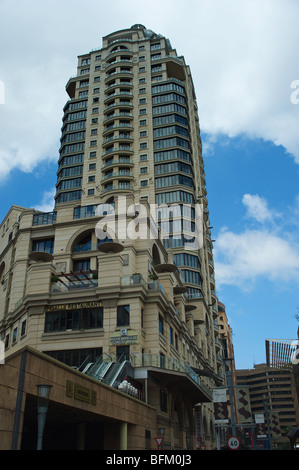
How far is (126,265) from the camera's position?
40.8m

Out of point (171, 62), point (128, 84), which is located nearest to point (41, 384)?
point (128, 84)

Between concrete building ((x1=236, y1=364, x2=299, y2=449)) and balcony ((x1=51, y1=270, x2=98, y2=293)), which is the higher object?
concrete building ((x1=236, y1=364, x2=299, y2=449))

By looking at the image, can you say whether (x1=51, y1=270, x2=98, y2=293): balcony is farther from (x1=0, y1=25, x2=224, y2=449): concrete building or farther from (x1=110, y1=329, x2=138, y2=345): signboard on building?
(x1=110, y1=329, x2=138, y2=345): signboard on building

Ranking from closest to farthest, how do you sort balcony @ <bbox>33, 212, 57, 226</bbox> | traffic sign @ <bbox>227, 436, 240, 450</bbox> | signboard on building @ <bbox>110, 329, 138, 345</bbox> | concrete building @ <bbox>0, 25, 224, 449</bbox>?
traffic sign @ <bbox>227, 436, 240, 450</bbox>
signboard on building @ <bbox>110, 329, 138, 345</bbox>
concrete building @ <bbox>0, 25, 224, 449</bbox>
balcony @ <bbox>33, 212, 57, 226</bbox>

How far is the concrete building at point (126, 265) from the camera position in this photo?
116 feet

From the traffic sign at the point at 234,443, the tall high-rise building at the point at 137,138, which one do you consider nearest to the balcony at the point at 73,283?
the traffic sign at the point at 234,443

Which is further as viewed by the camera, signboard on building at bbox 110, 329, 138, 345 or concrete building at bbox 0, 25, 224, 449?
concrete building at bbox 0, 25, 224, 449

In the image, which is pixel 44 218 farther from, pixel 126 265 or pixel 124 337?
pixel 124 337

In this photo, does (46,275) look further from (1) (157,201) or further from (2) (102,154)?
(2) (102,154)

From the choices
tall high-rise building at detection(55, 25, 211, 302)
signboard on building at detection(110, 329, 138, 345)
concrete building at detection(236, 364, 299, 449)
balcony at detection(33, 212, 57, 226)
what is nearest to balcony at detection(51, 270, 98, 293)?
signboard on building at detection(110, 329, 138, 345)

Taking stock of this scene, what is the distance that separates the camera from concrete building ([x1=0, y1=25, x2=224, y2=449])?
35.4 m

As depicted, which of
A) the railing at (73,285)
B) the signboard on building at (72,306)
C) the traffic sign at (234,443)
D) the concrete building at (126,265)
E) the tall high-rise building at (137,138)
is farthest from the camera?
the tall high-rise building at (137,138)

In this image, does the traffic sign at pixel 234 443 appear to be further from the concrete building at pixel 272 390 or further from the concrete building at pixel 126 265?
the concrete building at pixel 272 390

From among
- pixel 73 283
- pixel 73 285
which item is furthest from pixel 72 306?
pixel 73 283
